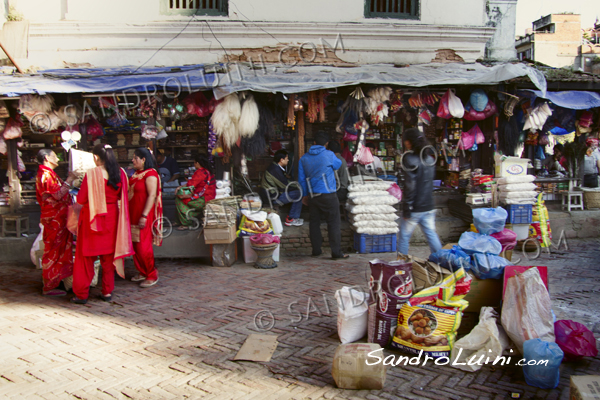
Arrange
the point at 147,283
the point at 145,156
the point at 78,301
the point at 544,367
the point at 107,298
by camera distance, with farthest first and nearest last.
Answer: the point at 147,283, the point at 145,156, the point at 107,298, the point at 78,301, the point at 544,367

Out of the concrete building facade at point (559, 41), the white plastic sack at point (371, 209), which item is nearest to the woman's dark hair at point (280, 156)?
the white plastic sack at point (371, 209)

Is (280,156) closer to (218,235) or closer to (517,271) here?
(218,235)

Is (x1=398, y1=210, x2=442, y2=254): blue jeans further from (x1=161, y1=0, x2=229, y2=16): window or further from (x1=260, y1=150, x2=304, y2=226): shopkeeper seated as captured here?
(x1=161, y1=0, x2=229, y2=16): window

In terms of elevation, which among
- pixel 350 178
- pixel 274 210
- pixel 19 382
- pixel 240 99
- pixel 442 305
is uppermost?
pixel 240 99

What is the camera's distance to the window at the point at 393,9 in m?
9.30

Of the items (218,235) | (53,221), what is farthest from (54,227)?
(218,235)

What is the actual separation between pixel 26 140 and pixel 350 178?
21.8ft

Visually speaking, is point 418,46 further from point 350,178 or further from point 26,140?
point 26,140

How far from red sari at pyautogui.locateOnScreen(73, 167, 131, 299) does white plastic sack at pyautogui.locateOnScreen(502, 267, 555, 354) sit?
4289 mm

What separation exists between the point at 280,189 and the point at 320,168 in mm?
1155

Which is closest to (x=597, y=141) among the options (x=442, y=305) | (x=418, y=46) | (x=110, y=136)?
(x=418, y=46)

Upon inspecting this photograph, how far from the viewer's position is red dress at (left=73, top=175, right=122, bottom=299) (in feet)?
16.7

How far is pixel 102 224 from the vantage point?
513 centimetres

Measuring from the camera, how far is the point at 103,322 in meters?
4.73
